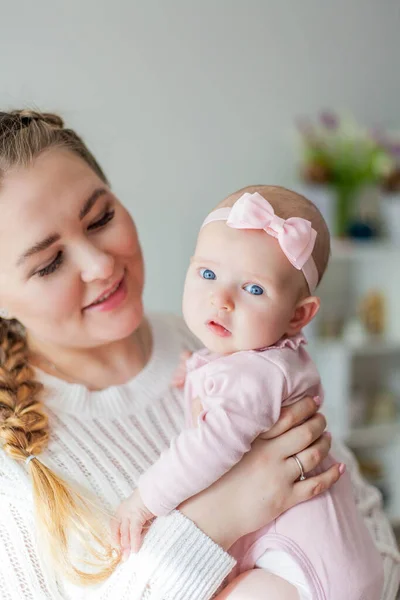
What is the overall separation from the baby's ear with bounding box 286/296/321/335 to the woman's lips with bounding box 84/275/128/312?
0.36 m

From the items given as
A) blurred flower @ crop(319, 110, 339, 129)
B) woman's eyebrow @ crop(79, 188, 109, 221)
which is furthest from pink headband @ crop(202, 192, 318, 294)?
blurred flower @ crop(319, 110, 339, 129)

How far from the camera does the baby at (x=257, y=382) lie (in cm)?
107

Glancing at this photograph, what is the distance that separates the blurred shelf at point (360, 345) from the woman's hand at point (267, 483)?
7.19 feet

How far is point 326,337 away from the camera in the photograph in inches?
137

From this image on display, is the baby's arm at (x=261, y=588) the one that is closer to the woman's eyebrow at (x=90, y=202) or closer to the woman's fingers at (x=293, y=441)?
the woman's fingers at (x=293, y=441)

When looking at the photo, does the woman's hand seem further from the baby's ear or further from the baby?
the baby's ear

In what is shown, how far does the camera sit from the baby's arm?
1.09m

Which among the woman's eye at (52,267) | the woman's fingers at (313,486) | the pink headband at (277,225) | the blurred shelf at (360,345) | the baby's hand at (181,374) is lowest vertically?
the blurred shelf at (360,345)

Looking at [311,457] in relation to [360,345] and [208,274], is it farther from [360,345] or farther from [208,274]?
[360,345]

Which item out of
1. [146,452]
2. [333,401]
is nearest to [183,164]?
[333,401]

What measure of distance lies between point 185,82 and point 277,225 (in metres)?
2.34

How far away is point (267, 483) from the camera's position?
1147mm

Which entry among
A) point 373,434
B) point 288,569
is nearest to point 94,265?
point 288,569

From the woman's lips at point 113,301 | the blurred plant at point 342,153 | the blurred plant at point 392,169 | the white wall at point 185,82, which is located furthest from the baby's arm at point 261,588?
the blurred plant at point 392,169
